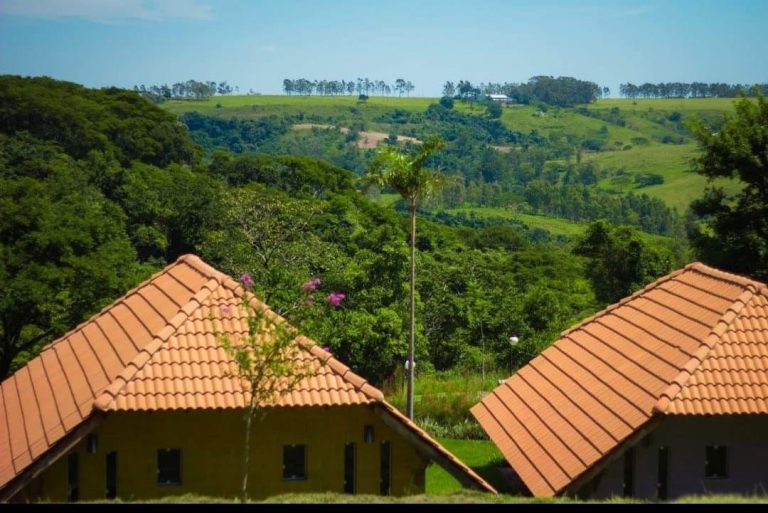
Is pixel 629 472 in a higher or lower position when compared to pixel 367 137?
higher

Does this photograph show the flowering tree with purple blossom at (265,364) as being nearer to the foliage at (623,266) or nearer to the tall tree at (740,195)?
the tall tree at (740,195)

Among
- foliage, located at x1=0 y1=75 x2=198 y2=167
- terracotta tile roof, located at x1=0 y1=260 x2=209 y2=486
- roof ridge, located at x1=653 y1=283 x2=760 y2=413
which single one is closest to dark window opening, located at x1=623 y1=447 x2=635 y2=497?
roof ridge, located at x1=653 y1=283 x2=760 y2=413

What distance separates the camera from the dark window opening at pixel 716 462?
45.1 feet

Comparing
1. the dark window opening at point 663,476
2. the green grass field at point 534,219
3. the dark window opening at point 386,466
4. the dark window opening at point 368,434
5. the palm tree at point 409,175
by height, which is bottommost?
the green grass field at point 534,219

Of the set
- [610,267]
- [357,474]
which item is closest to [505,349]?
[610,267]

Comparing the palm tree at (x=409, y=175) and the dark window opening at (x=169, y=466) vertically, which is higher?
the palm tree at (x=409, y=175)

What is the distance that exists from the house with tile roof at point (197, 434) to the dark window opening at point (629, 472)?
2.50 meters

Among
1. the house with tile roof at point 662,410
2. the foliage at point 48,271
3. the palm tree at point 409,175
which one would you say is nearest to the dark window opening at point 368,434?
the house with tile roof at point 662,410

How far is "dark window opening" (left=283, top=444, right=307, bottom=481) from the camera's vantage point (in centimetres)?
1238

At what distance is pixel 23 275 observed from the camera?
26.0 meters

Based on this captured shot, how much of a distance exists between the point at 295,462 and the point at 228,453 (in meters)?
0.93

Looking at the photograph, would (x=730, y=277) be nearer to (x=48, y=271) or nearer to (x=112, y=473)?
(x=112, y=473)

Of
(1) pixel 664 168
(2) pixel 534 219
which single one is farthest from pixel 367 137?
(2) pixel 534 219

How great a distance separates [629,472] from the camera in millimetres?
13531
